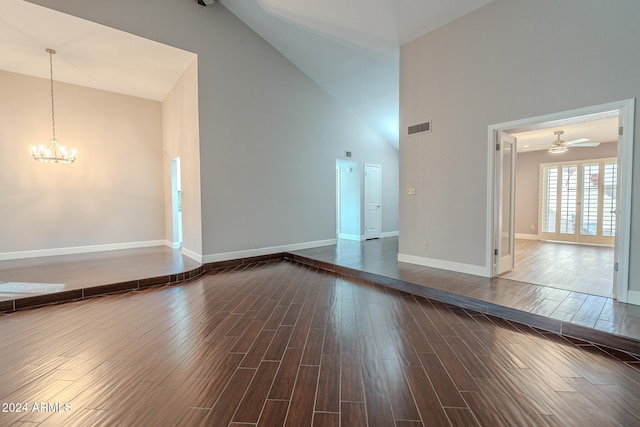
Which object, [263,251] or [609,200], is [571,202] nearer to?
[609,200]

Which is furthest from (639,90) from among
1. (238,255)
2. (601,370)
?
(238,255)

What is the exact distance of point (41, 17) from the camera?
3656 mm

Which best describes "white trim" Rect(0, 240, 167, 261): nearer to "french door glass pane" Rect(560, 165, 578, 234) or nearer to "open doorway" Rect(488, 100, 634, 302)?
"open doorway" Rect(488, 100, 634, 302)

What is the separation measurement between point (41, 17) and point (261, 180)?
370 centimetres

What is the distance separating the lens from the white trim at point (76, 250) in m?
5.20

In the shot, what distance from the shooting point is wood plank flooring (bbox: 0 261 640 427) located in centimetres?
155

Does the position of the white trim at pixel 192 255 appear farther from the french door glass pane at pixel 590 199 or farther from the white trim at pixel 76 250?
the french door glass pane at pixel 590 199

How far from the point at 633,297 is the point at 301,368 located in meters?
3.47

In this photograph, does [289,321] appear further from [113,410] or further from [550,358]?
[550,358]

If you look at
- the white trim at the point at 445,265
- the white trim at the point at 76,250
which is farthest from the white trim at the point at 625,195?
the white trim at the point at 76,250

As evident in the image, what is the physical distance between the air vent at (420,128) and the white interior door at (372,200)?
121 inches

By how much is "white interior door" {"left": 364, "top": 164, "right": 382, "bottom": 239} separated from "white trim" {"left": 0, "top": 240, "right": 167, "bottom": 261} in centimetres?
527

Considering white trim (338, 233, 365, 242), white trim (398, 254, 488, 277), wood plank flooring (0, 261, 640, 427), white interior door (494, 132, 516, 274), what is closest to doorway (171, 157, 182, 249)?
wood plank flooring (0, 261, 640, 427)

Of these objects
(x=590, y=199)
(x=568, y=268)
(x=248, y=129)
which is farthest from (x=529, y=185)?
(x=248, y=129)
